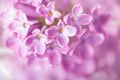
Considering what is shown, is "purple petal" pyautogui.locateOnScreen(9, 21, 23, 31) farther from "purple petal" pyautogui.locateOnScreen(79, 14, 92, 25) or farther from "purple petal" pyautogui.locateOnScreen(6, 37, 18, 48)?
"purple petal" pyautogui.locateOnScreen(79, 14, 92, 25)

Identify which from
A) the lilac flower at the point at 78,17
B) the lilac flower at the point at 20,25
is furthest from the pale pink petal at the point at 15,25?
the lilac flower at the point at 78,17

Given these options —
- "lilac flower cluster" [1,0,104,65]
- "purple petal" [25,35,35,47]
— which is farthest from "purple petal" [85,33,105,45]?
"purple petal" [25,35,35,47]

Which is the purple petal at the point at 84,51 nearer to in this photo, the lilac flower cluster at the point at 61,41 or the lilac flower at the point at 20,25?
the lilac flower cluster at the point at 61,41

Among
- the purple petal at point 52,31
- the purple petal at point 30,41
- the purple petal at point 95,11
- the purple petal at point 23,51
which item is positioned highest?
the purple petal at point 95,11

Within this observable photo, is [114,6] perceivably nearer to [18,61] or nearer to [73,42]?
[73,42]

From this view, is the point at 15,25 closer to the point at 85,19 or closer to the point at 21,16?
the point at 21,16

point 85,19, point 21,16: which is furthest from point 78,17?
point 21,16
